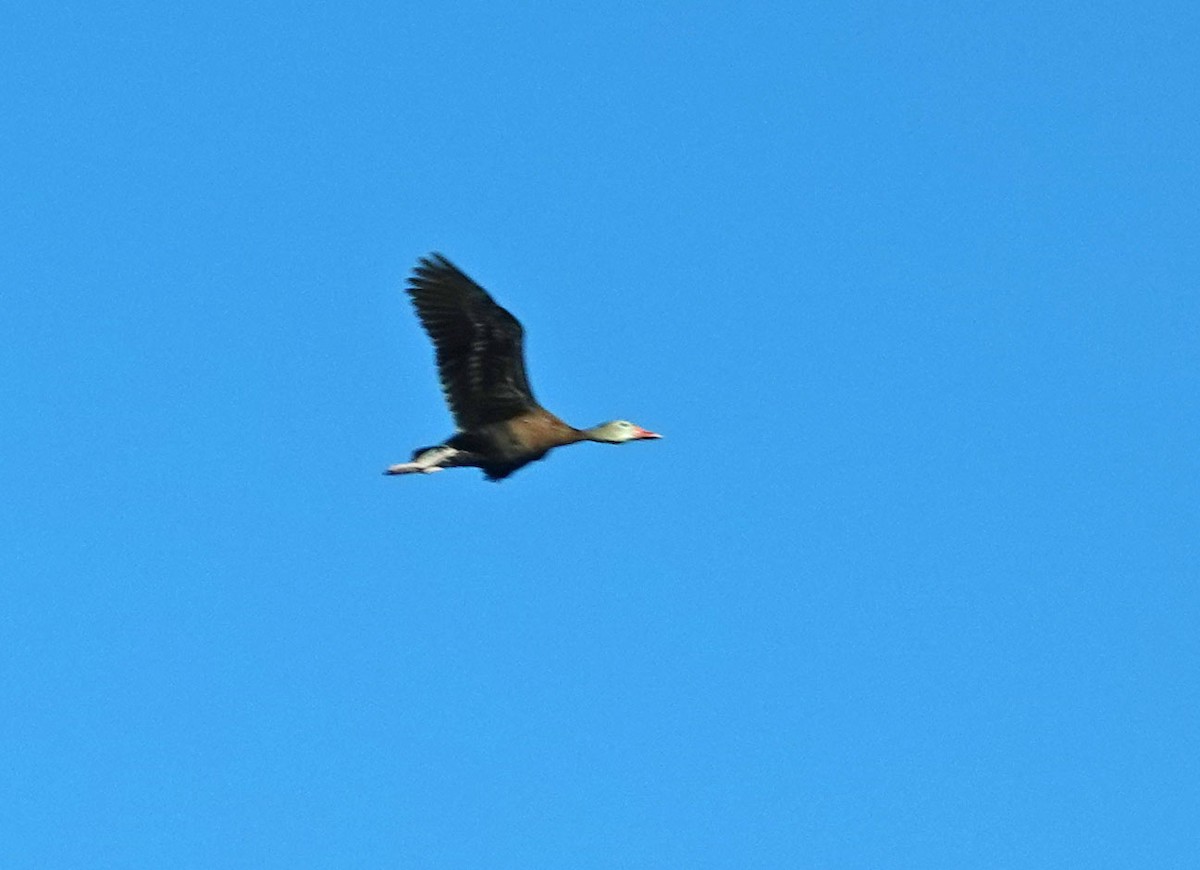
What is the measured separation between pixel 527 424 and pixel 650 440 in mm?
2577

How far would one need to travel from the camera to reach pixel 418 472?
543ft

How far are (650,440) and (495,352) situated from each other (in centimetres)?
347

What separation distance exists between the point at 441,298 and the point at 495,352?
1.08m

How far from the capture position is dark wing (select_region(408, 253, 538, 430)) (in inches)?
6481

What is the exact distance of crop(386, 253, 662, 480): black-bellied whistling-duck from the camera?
164625mm

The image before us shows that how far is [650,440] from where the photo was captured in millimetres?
167250

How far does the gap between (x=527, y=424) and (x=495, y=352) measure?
4.00 feet

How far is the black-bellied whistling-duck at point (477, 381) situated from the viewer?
16462 centimetres

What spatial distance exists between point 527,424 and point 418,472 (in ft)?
5.56

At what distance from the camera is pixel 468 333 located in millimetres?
164875

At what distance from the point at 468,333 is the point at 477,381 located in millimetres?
733

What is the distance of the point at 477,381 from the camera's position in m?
165

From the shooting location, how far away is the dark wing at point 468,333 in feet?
540

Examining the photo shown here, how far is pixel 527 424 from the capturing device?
165375 millimetres
